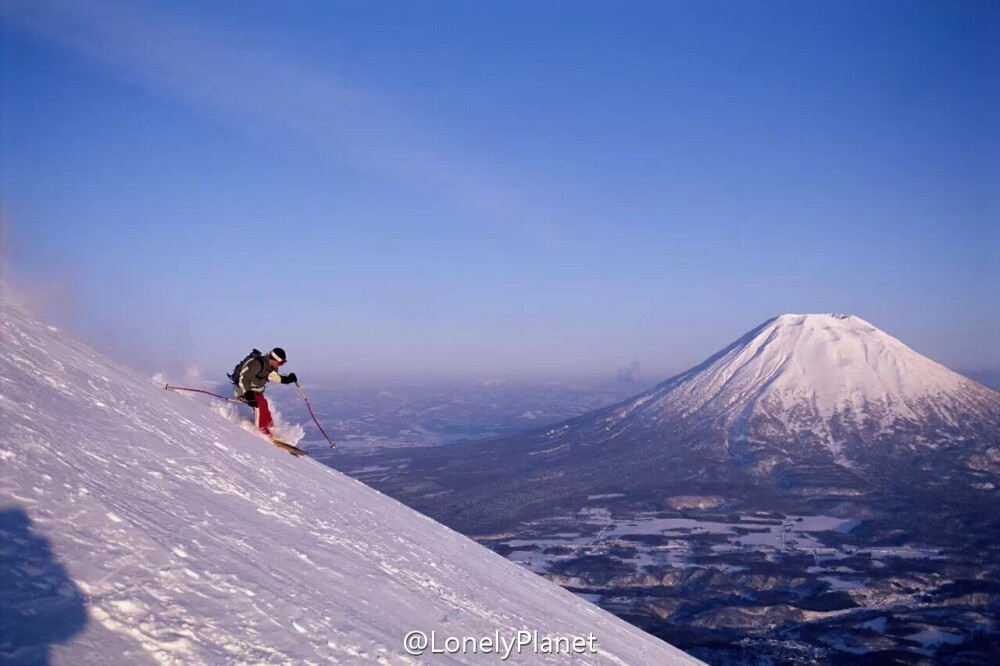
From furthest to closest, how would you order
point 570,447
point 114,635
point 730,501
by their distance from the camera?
point 570,447 < point 730,501 < point 114,635

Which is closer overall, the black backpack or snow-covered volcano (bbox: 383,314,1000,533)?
the black backpack

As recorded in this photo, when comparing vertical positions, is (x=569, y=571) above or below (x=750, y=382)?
below

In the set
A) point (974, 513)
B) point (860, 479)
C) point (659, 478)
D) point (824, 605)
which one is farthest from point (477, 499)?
point (974, 513)

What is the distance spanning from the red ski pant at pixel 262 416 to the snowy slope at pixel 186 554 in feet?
6.42

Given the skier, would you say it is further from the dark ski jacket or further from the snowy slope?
the snowy slope

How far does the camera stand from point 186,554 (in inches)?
205

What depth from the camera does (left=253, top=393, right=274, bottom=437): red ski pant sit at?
13641 millimetres

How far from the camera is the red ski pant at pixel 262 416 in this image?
A: 1364 centimetres

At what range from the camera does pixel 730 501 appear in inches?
4245

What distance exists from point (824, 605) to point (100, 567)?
2838 inches

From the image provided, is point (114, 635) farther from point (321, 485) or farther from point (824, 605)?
point (824, 605)

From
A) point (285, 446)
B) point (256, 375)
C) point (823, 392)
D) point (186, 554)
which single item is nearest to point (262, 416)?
point (285, 446)

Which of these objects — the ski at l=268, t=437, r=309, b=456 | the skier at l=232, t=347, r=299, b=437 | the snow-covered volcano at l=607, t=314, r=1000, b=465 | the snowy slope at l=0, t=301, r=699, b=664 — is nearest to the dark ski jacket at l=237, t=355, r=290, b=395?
the skier at l=232, t=347, r=299, b=437

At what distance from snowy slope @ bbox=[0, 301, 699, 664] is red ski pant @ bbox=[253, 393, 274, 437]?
1955mm
